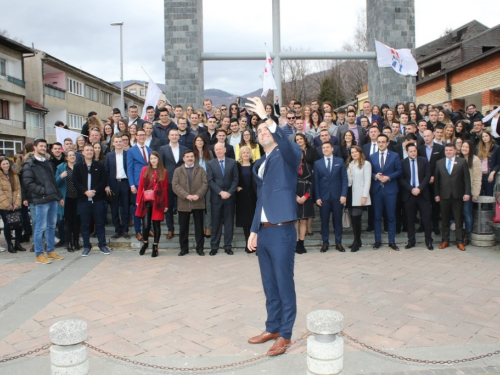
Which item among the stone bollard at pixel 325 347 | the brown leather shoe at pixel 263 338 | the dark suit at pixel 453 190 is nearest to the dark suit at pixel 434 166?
the dark suit at pixel 453 190

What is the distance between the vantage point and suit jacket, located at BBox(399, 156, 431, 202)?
28.8 ft

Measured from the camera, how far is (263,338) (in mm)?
4492

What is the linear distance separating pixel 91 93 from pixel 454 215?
42.3 meters

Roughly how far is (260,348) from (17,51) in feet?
117

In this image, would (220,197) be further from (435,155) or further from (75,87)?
(75,87)

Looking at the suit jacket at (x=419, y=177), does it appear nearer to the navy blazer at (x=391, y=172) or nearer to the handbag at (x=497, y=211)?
the navy blazer at (x=391, y=172)

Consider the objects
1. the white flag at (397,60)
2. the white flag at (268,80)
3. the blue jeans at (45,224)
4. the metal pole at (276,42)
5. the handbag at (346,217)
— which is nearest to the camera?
the blue jeans at (45,224)

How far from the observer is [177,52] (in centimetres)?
1546

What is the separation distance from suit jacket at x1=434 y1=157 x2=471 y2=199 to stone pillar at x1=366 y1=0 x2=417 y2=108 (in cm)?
747

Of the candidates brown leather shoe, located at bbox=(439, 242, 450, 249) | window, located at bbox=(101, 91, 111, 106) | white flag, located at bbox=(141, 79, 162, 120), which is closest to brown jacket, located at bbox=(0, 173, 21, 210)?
white flag, located at bbox=(141, 79, 162, 120)

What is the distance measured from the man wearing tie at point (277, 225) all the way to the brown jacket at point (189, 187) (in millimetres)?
4250

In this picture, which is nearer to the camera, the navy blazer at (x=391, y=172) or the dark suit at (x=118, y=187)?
the navy blazer at (x=391, y=172)

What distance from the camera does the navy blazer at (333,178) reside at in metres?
8.66

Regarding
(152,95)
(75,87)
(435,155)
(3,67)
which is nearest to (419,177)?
(435,155)
